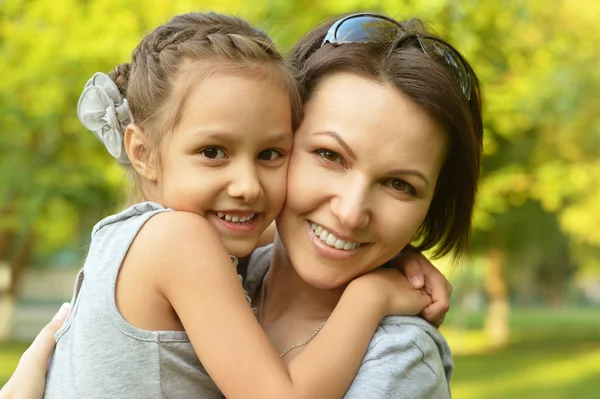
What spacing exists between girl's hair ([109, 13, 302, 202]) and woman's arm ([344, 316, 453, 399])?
0.68 metres

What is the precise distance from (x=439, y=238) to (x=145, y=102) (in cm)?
109

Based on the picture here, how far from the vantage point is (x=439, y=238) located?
2799 mm

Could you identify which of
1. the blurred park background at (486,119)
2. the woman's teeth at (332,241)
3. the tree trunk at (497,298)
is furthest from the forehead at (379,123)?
the tree trunk at (497,298)

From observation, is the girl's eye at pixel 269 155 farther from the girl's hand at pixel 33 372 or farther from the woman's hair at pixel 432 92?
the girl's hand at pixel 33 372

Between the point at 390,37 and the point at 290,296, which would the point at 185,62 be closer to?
the point at 390,37

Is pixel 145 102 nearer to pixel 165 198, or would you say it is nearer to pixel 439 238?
pixel 165 198

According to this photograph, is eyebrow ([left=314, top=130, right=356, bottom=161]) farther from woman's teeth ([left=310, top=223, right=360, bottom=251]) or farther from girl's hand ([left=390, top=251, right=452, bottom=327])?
girl's hand ([left=390, top=251, right=452, bottom=327])

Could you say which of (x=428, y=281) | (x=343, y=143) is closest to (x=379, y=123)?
(x=343, y=143)

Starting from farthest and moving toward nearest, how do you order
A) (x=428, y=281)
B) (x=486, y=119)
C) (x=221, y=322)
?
(x=486, y=119) → (x=428, y=281) → (x=221, y=322)

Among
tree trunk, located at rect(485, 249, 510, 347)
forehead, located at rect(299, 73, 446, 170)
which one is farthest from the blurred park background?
forehead, located at rect(299, 73, 446, 170)

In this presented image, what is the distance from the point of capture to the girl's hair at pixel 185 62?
2.27 meters

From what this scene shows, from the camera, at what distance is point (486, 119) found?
10.8 meters

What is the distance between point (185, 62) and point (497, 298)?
1728 centimetres

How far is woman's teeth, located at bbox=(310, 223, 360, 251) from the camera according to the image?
2.40 meters
